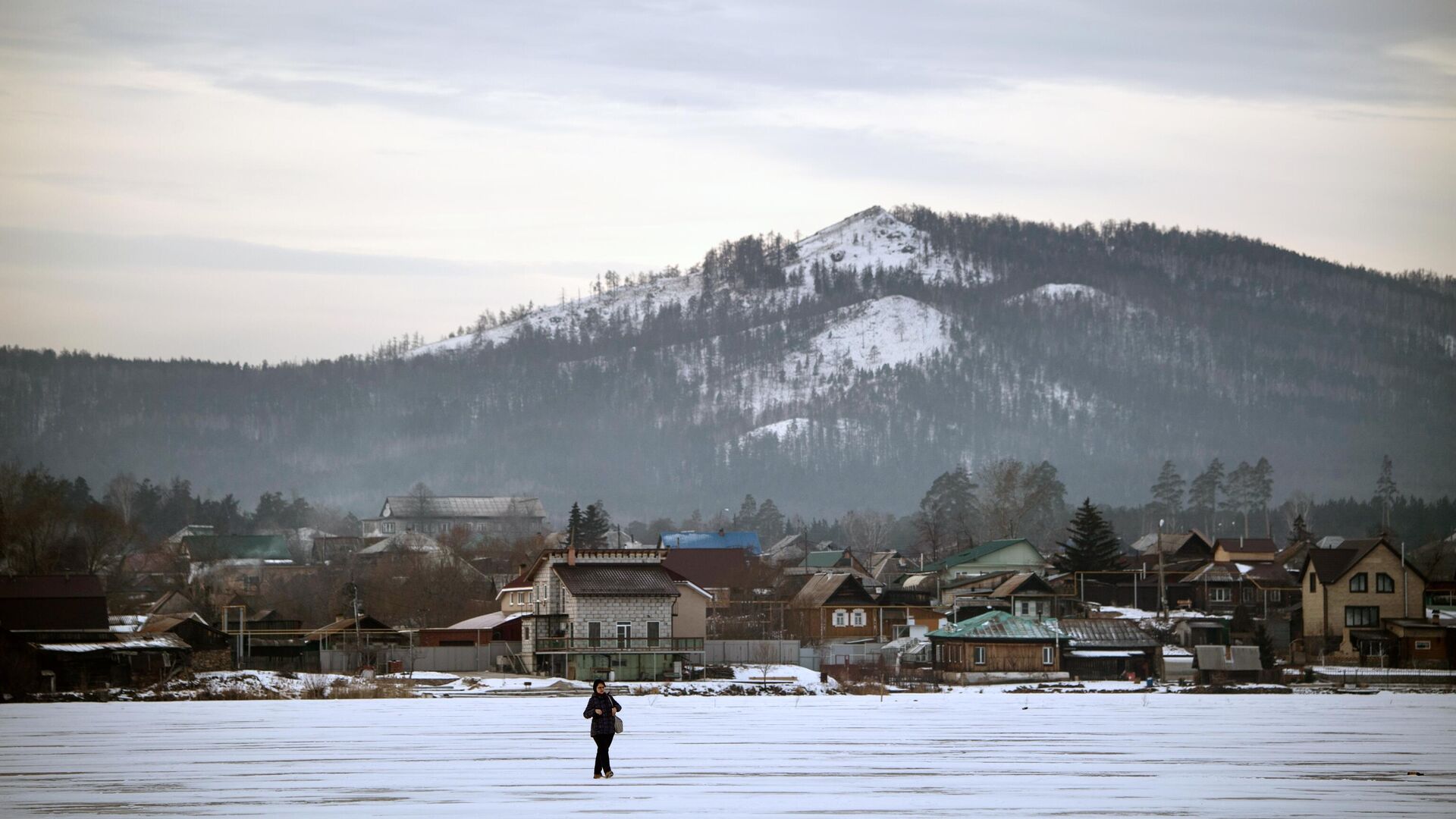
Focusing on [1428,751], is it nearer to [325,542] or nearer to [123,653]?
[123,653]

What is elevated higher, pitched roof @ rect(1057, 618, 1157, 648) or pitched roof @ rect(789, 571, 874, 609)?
pitched roof @ rect(789, 571, 874, 609)

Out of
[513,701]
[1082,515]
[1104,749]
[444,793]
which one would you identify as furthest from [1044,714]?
[1082,515]

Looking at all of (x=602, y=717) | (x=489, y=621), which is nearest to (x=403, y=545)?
(x=489, y=621)

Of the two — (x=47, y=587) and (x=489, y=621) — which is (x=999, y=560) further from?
(x=47, y=587)

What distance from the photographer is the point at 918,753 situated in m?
32.9

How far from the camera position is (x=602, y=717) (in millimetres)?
28531

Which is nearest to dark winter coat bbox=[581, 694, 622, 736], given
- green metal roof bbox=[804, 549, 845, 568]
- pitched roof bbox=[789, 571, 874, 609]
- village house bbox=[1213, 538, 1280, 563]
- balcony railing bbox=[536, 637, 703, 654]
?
balcony railing bbox=[536, 637, 703, 654]

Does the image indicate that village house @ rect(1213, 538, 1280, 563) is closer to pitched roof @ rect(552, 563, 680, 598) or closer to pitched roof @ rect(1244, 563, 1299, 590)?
pitched roof @ rect(1244, 563, 1299, 590)

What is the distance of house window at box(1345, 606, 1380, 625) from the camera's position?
80688mm

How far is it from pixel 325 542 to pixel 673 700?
389 feet

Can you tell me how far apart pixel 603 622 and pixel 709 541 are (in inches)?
2310

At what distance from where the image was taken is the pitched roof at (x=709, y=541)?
12388 centimetres

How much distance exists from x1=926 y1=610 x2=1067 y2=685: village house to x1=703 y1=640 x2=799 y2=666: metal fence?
610cm

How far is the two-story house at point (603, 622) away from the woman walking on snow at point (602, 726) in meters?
37.2
